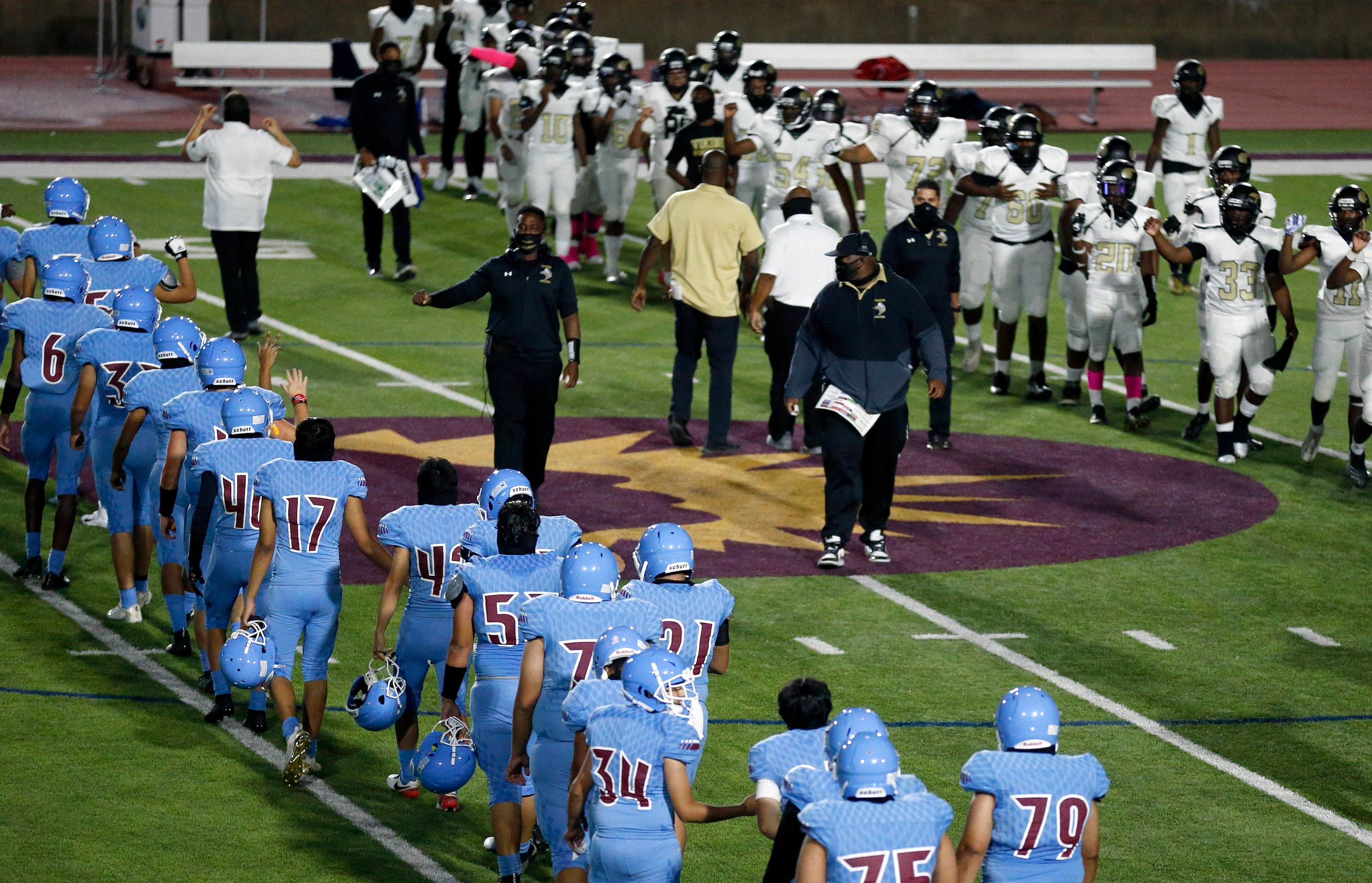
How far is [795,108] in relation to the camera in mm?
17547

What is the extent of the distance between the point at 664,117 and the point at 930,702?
1096cm

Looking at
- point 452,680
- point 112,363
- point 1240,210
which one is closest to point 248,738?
point 452,680

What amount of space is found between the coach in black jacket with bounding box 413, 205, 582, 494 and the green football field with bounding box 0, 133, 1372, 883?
1.16m

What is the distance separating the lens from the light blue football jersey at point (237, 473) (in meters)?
8.91

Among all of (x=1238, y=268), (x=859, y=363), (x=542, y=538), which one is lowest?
(x=542, y=538)

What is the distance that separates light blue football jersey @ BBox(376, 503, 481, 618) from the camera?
8.18m

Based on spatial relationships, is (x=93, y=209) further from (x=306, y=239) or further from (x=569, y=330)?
(x=569, y=330)

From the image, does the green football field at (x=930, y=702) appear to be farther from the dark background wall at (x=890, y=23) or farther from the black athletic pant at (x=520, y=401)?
the dark background wall at (x=890, y=23)

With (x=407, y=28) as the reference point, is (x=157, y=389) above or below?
below

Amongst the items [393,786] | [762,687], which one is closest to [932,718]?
[762,687]

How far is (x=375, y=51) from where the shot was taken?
65.5ft

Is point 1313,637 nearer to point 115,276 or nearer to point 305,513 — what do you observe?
point 305,513

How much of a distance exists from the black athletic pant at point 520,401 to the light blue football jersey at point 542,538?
378 centimetres

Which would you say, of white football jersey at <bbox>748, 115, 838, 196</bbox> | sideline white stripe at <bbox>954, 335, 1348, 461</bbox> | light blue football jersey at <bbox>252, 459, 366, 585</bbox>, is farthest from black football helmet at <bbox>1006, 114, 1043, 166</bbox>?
light blue football jersey at <bbox>252, 459, 366, 585</bbox>
